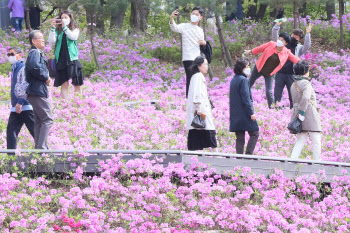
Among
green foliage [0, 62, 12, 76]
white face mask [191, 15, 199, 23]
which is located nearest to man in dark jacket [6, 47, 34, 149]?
white face mask [191, 15, 199, 23]

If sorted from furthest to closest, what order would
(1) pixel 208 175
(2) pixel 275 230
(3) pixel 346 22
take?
(3) pixel 346 22 < (1) pixel 208 175 < (2) pixel 275 230

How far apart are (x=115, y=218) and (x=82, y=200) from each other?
0.45 metres

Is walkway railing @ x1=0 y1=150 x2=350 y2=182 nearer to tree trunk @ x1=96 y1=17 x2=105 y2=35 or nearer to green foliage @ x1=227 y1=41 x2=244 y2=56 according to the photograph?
green foliage @ x1=227 y1=41 x2=244 y2=56

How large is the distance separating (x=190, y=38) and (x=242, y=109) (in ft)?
12.8

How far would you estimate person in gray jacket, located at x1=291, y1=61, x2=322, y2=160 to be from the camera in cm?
1058

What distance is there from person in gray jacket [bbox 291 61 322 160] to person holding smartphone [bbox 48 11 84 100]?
499 centimetres

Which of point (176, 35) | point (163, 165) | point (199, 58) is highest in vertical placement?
point (176, 35)

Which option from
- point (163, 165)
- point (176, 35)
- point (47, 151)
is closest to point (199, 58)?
point (163, 165)

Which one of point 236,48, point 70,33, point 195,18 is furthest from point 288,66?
point 236,48

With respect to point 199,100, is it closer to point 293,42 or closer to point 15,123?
point 15,123

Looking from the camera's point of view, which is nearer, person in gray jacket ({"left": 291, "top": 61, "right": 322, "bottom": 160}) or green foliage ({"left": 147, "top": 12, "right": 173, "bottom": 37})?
person in gray jacket ({"left": 291, "top": 61, "right": 322, "bottom": 160})

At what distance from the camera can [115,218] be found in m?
8.35

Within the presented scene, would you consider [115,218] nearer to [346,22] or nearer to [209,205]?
[209,205]

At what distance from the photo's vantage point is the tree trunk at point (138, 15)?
25.8 metres
